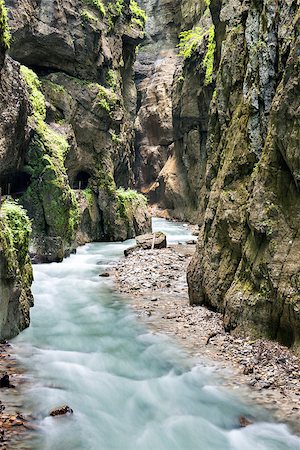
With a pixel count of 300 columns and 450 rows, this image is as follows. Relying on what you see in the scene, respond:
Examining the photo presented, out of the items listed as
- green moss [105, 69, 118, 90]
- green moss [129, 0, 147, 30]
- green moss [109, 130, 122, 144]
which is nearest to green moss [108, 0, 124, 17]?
green moss [129, 0, 147, 30]

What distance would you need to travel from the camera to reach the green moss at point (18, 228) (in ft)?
32.4

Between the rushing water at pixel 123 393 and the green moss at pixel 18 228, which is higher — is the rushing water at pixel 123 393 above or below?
below

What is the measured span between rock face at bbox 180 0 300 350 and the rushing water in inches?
74.3

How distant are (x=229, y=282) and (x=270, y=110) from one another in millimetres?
4263

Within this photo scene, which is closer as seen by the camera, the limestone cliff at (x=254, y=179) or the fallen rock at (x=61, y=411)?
the fallen rock at (x=61, y=411)

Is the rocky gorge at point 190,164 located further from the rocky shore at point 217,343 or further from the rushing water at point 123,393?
the rushing water at point 123,393

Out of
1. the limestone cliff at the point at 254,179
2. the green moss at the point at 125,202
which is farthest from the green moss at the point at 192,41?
the limestone cliff at the point at 254,179

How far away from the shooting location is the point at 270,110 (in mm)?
8781

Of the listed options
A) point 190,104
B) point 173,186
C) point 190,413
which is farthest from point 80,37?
point 190,413

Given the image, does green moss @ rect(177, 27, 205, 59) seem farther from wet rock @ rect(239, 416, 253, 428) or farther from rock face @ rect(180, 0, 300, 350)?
wet rock @ rect(239, 416, 253, 428)

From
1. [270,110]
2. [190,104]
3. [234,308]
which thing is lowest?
[234,308]

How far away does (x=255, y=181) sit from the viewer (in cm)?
909

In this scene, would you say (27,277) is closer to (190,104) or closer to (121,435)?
(121,435)

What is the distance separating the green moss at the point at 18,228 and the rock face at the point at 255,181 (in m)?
4.86
